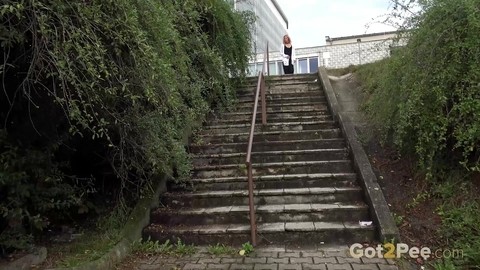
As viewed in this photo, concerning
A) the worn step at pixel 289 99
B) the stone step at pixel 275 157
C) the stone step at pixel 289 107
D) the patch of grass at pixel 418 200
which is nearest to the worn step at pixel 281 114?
the stone step at pixel 289 107

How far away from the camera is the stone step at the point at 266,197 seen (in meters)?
4.72

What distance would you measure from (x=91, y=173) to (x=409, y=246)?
372cm

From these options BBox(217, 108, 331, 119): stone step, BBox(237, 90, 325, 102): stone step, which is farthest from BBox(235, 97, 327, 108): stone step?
BBox(217, 108, 331, 119): stone step

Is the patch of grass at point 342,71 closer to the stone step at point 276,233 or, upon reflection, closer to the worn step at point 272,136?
the worn step at point 272,136

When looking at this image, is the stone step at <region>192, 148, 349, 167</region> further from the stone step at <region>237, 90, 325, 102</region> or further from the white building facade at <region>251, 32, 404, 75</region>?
the white building facade at <region>251, 32, 404, 75</region>

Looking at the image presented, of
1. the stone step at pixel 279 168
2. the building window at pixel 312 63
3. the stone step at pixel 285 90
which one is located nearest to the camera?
the stone step at pixel 279 168

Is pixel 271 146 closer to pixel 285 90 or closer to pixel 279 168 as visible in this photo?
pixel 279 168

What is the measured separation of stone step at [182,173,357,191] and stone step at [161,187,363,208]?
134 mm

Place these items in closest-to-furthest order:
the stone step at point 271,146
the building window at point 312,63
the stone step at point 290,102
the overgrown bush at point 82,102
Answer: the overgrown bush at point 82,102
the stone step at point 271,146
the stone step at point 290,102
the building window at point 312,63

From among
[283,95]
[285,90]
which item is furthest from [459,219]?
[285,90]

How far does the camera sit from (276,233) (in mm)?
4234

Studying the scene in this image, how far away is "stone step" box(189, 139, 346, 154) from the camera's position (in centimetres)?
590

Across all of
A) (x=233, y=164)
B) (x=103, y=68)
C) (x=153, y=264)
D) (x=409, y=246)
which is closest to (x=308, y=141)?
(x=233, y=164)

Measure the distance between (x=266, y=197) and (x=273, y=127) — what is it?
6.70 feet
